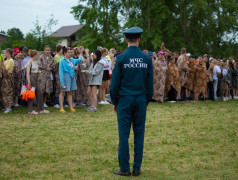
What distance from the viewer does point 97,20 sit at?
36438mm

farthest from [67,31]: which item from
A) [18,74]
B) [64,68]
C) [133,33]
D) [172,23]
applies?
[133,33]

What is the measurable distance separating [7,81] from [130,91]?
25.0 ft

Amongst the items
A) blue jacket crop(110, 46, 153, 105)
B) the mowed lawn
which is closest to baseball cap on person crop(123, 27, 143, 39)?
blue jacket crop(110, 46, 153, 105)

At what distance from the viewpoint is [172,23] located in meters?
33.2

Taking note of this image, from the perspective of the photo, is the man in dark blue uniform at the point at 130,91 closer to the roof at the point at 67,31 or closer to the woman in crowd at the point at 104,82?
the woman in crowd at the point at 104,82

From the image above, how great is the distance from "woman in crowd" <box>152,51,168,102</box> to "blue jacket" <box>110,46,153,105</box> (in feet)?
33.1

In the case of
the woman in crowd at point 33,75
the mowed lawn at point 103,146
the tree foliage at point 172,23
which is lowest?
the mowed lawn at point 103,146

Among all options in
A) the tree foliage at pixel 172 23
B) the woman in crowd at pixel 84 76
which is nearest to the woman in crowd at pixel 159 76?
the woman in crowd at pixel 84 76

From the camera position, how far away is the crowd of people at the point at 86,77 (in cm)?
1141

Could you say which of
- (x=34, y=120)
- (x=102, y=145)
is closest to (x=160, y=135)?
(x=102, y=145)

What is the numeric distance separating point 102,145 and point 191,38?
30003 mm

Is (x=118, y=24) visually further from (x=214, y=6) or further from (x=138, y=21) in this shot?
(x=214, y=6)

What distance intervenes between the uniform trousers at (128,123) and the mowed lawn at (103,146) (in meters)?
0.28

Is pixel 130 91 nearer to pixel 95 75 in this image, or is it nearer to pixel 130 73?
pixel 130 73
